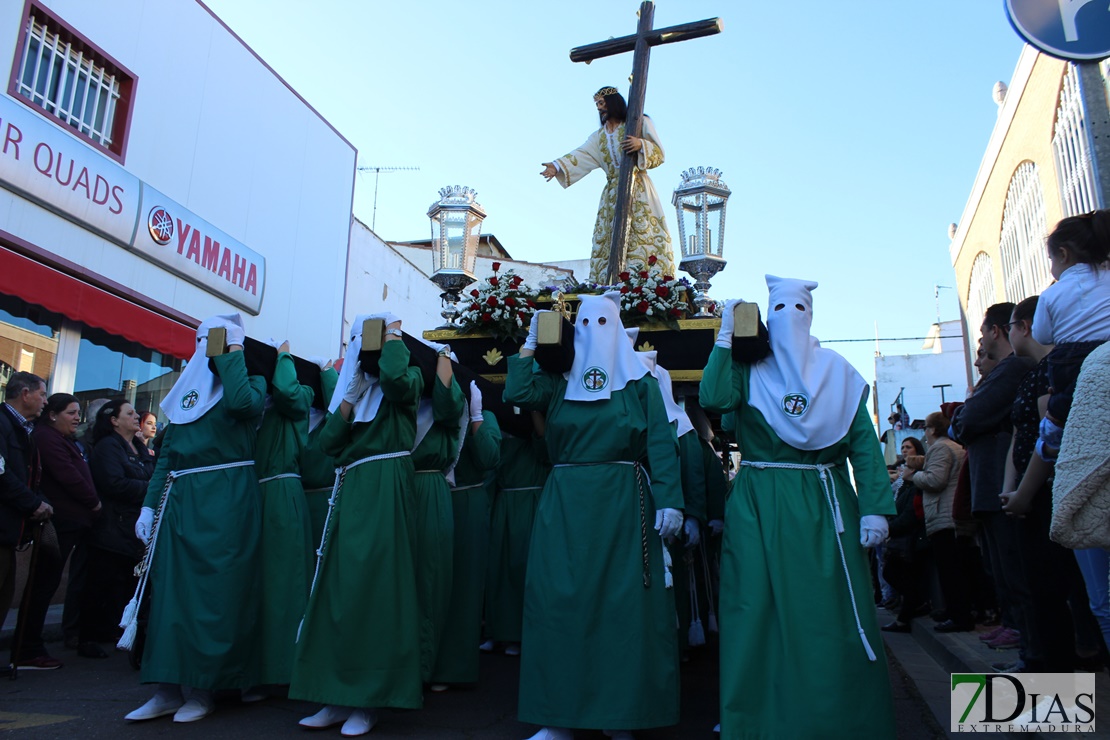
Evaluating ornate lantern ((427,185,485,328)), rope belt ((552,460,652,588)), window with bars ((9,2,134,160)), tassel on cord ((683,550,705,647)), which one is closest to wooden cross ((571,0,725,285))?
ornate lantern ((427,185,485,328))

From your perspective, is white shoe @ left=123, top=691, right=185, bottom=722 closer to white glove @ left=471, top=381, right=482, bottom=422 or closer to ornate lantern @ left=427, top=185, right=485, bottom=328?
white glove @ left=471, top=381, right=482, bottom=422

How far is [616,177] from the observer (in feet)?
25.8

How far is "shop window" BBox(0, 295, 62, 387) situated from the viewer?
30.7 feet

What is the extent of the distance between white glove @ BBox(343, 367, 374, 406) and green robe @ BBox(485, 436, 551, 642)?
2.07m

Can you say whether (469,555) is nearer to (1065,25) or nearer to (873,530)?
(873,530)

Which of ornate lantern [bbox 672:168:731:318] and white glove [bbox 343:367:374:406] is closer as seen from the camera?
white glove [bbox 343:367:374:406]

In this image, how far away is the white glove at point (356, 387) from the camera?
4.47m

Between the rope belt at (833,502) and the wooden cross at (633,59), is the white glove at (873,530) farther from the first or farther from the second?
the wooden cross at (633,59)

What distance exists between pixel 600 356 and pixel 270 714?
248cm

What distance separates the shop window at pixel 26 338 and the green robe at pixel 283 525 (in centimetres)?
561

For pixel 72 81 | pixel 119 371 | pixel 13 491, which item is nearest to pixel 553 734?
pixel 13 491

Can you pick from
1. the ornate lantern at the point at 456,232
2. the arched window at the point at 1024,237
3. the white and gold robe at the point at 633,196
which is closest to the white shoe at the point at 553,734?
the white and gold robe at the point at 633,196

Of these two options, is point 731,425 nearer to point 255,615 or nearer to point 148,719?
point 255,615

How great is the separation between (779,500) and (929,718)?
5.19ft
